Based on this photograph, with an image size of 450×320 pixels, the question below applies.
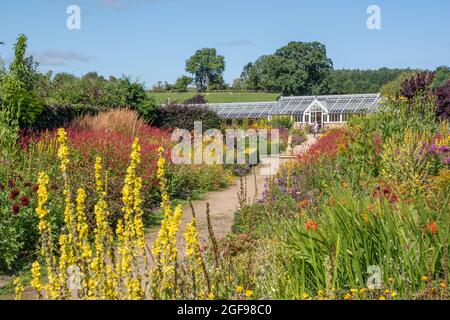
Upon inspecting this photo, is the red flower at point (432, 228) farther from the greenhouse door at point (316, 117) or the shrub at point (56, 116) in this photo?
the greenhouse door at point (316, 117)

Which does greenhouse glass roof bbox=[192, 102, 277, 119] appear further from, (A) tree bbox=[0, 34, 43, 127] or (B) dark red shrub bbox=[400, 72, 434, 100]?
(B) dark red shrub bbox=[400, 72, 434, 100]

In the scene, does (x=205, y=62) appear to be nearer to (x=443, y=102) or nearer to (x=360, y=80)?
(x=443, y=102)

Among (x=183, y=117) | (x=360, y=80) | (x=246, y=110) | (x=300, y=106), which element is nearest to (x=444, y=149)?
(x=183, y=117)

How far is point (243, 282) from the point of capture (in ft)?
14.3

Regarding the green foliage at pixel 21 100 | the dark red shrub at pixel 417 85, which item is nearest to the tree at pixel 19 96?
the green foliage at pixel 21 100

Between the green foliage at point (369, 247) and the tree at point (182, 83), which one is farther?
the tree at point (182, 83)

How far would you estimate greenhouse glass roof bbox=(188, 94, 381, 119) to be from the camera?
42.2 m

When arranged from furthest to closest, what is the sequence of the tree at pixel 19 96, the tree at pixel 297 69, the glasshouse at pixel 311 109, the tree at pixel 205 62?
the tree at pixel 297 69
the tree at pixel 205 62
the glasshouse at pixel 311 109
the tree at pixel 19 96

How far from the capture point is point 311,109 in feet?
140

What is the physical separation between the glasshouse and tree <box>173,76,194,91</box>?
27.5 ft

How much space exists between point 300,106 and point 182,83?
1647cm

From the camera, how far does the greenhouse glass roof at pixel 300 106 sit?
42156 mm
